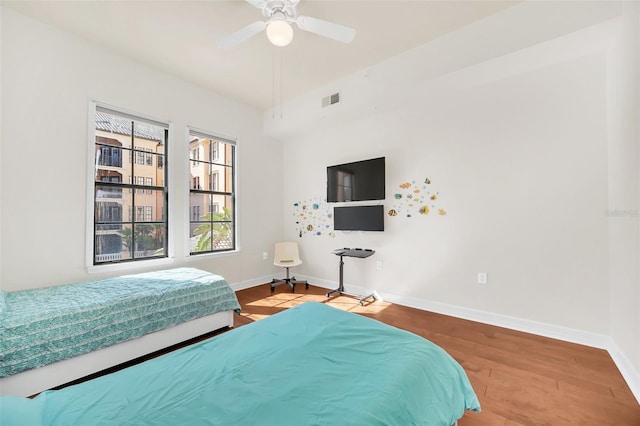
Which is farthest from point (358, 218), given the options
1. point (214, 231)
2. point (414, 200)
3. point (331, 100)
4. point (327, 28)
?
point (327, 28)

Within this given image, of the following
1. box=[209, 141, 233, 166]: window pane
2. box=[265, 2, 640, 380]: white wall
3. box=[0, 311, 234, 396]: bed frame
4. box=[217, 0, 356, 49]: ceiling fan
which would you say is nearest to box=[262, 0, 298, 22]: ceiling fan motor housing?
box=[217, 0, 356, 49]: ceiling fan

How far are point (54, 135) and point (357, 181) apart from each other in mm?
3515

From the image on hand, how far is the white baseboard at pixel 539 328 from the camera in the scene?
6.53 feet

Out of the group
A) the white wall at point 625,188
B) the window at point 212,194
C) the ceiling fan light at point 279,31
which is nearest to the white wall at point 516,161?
the white wall at point 625,188

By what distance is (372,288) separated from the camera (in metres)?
3.96

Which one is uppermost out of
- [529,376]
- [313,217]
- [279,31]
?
[279,31]

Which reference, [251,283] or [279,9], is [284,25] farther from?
[251,283]

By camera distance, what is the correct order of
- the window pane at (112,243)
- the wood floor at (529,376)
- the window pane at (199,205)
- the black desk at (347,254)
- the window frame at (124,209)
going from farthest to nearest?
the window pane at (199,205) < the black desk at (347,254) < the window pane at (112,243) < the window frame at (124,209) < the wood floor at (529,376)

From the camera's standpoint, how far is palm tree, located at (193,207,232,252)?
407cm

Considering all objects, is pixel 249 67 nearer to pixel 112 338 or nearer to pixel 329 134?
pixel 329 134

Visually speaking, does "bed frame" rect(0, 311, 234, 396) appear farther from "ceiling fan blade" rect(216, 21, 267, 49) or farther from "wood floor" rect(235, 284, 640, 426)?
"ceiling fan blade" rect(216, 21, 267, 49)

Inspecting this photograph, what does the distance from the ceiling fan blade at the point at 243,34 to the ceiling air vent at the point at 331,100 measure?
5.49ft

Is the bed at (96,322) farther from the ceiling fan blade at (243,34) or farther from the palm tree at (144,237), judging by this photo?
the ceiling fan blade at (243,34)

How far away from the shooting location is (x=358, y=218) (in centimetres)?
401
